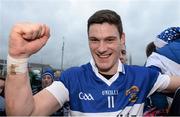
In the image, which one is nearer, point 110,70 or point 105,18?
point 105,18

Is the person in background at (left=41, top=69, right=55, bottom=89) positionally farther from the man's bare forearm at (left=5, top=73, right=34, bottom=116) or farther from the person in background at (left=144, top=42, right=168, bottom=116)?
the man's bare forearm at (left=5, top=73, right=34, bottom=116)

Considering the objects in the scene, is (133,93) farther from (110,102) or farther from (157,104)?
(157,104)

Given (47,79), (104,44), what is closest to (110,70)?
(104,44)

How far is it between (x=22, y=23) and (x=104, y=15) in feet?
2.61

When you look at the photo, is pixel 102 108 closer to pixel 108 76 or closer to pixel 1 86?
pixel 108 76

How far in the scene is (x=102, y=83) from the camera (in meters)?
2.71

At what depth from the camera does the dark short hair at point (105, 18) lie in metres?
2.70

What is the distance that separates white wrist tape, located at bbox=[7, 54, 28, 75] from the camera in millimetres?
2152

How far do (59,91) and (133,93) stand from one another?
0.60 m

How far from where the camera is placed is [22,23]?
2105 millimetres

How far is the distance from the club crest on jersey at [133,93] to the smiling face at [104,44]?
0.24 meters

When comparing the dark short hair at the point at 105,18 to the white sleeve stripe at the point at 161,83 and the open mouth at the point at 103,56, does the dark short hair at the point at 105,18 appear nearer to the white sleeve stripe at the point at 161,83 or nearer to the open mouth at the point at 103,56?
the open mouth at the point at 103,56

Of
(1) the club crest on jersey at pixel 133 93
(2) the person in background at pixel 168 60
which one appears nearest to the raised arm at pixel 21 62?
(1) the club crest on jersey at pixel 133 93

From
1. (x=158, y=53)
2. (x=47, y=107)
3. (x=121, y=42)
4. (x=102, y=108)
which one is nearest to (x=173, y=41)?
(x=158, y=53)
